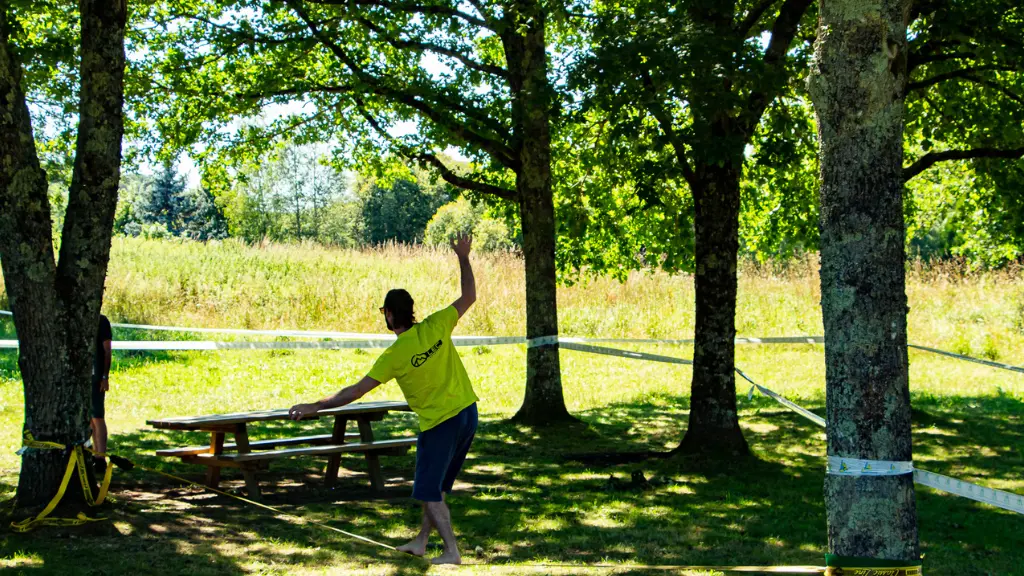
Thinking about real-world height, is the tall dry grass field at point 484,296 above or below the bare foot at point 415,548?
above

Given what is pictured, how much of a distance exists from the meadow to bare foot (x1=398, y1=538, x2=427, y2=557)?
0.73ft

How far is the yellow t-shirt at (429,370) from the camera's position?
5.88 m

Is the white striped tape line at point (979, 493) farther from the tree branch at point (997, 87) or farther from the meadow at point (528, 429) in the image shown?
the tree branch at point (997, 87)

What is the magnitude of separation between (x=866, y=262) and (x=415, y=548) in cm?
367

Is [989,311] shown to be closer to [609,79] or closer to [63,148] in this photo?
[609,79]

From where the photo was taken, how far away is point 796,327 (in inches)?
874

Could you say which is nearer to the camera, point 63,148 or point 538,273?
point 538,273

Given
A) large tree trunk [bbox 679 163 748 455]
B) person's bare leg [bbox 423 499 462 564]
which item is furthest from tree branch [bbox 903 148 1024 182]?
person's bare leg [bbox 423 499 462 564]

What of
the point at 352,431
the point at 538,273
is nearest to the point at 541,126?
the point at 538,273

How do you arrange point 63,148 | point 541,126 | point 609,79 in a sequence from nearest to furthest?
1. point 609,79
2. point 541,126
3. point 63,148

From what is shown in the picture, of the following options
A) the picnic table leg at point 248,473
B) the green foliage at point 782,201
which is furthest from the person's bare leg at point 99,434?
the green foliage at point 782,201

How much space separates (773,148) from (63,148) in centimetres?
992

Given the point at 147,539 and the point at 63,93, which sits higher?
the point at 63,93

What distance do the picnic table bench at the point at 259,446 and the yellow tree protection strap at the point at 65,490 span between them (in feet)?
4.25
